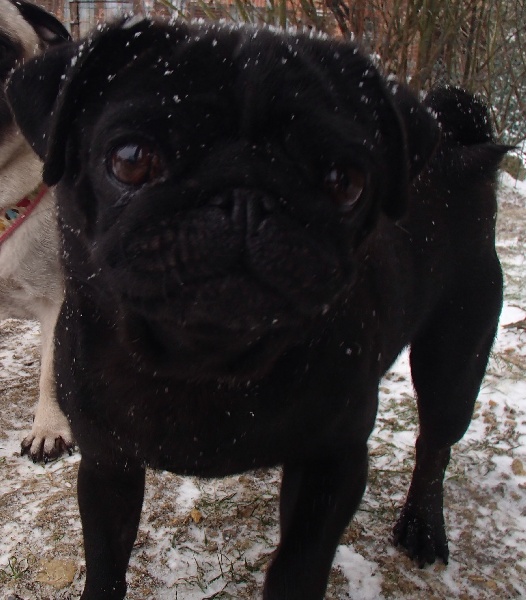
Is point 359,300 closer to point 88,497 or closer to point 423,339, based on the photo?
point 423,339

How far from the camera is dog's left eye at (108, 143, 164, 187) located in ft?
3.78

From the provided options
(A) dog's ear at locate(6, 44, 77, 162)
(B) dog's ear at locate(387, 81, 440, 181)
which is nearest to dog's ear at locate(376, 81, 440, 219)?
(B) dog's ear at locate(387, 81, 440, 181)

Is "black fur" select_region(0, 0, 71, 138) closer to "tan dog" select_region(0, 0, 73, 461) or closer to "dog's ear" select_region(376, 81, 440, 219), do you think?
"tan dog" select_region(0, 0, 73, 461)

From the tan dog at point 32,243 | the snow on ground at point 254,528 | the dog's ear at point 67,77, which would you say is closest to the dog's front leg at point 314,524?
the snow on ground at point 254,528

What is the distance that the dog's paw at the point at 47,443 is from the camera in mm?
2883

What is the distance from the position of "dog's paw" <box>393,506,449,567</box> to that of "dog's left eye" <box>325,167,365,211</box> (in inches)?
60.0

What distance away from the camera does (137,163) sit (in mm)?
1164

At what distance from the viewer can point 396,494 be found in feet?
8.93

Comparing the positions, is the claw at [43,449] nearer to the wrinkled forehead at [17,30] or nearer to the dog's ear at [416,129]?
the wrinkled forehead at [17,30]

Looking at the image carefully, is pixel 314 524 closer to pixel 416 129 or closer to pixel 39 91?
pixel 416 129

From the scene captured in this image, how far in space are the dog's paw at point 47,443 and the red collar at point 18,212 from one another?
883 millimetres

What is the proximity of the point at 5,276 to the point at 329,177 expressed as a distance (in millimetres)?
2124

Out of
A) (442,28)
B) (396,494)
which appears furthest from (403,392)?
(442,28)

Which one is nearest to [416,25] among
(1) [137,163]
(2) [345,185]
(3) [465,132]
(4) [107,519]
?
(3) [465,132]
